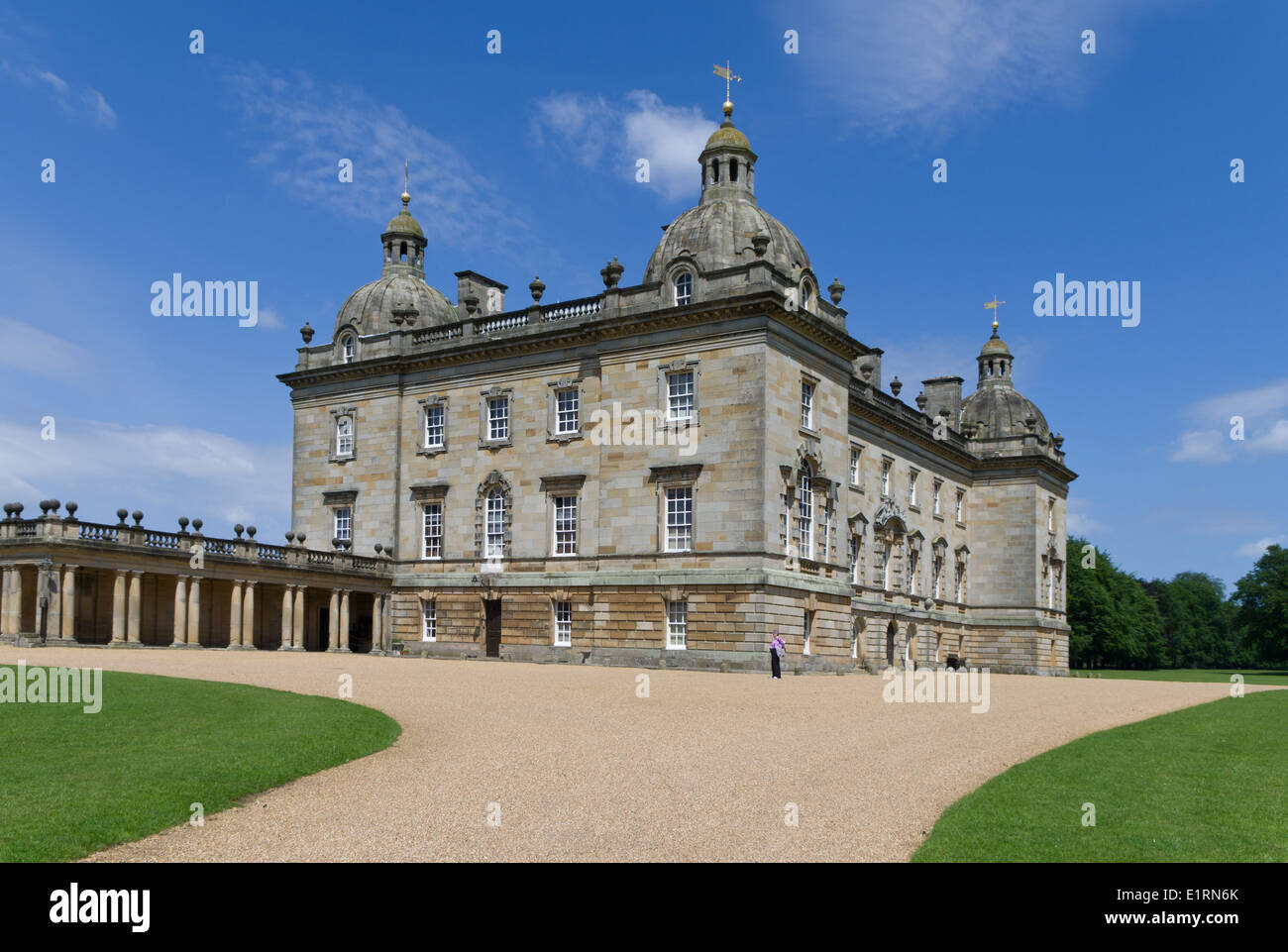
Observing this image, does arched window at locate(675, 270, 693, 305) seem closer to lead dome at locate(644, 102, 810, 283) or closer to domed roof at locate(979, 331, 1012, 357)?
lead dome at locate(644, 102, 810, 283)

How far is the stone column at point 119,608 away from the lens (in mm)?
35719

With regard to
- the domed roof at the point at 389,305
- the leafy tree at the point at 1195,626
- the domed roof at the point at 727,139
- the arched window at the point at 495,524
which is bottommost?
the leafy tree at the point at 1195,626

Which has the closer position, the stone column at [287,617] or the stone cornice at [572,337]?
the stone cornice at [572,337]

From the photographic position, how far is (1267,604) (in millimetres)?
85562

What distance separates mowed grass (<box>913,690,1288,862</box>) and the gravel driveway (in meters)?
0.47

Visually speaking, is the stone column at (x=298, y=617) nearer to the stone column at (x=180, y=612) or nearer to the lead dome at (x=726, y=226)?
the stone column at (x=180, y=612)

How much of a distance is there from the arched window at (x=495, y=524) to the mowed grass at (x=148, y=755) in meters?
23.5

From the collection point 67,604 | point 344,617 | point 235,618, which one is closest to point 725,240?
point 344,617

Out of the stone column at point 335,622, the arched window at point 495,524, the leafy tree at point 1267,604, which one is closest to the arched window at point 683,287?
the arched window at point 495,524

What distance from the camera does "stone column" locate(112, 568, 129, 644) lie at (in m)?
35.7

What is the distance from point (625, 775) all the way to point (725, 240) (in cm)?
3027

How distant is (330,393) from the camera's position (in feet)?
163

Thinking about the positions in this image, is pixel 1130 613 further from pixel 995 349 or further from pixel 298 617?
pixel 298 617

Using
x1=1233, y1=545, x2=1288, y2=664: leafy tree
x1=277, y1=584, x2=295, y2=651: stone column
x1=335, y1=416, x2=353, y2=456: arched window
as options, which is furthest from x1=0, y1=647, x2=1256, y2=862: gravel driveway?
x1=1233, y1=545, x2=1288, y2=664: leafy tree
